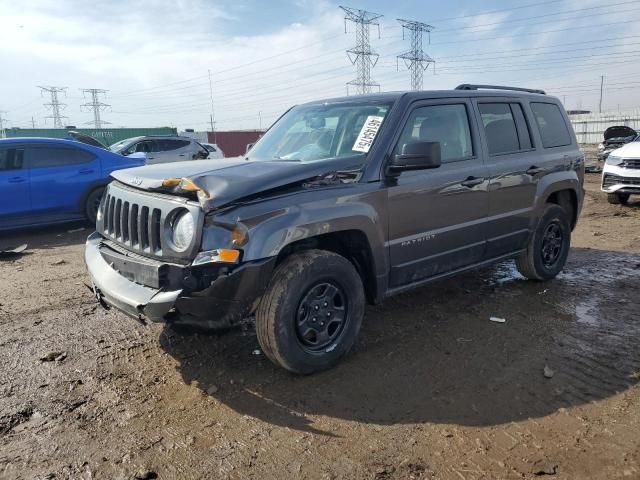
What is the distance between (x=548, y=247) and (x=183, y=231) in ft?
13.5

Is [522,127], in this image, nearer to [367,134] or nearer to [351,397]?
[367,134]

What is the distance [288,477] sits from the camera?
8.32 ft

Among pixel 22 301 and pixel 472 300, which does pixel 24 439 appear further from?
pixel 472 300

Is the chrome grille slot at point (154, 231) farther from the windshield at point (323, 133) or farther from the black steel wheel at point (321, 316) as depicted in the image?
the windshield at point (323, 133)

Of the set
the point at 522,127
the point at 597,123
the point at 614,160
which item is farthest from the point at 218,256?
the point at 597,123

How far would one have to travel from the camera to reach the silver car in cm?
1623

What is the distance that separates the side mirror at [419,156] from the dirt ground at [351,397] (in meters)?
1.41

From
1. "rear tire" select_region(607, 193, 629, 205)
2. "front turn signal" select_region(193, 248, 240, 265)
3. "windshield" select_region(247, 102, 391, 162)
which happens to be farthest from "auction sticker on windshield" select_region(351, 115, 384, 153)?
"rear tire" select_region(607, 193, 629, 205)

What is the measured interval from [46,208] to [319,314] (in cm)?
679

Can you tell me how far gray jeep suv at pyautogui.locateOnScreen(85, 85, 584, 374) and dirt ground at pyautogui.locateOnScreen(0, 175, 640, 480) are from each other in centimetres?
45

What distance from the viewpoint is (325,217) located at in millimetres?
3393

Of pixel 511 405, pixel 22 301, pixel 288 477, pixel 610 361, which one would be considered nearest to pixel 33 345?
pixel 22 301

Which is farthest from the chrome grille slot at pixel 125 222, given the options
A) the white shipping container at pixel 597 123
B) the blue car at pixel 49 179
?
the white shipping container at pixel 597 123

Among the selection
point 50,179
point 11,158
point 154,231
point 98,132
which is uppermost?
point 98,132
